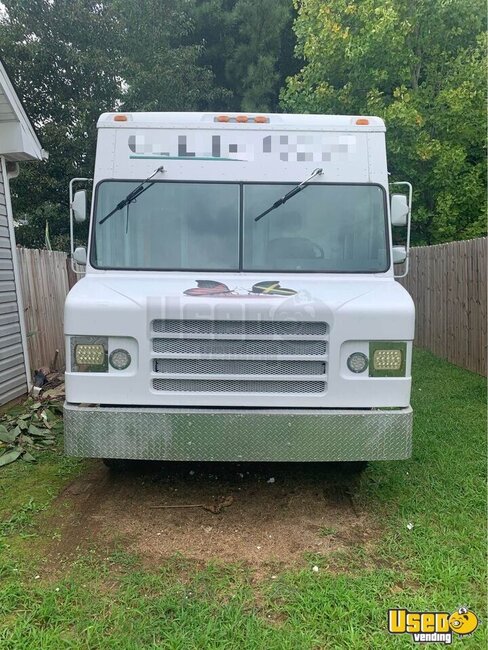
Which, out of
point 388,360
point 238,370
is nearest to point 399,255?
point 388,360

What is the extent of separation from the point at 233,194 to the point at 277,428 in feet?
6.72

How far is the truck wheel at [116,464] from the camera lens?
4828mm

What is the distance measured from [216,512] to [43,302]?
19.6ft

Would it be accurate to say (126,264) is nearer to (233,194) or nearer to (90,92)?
(233,194)

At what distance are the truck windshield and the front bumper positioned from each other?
130 cm

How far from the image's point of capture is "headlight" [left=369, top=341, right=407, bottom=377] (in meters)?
3.84

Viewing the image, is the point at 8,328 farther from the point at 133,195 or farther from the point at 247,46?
the point at 247,46

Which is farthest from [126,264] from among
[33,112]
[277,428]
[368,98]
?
[33,112]

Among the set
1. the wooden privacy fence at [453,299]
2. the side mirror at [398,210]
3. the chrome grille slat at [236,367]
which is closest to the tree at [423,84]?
the wooden privacy fence at [453,299]

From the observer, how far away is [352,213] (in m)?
4.62

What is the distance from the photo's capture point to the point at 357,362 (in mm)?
3857

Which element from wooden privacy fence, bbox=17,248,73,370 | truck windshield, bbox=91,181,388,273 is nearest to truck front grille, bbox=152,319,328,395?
truck windshield, bbox=91,181,388,273

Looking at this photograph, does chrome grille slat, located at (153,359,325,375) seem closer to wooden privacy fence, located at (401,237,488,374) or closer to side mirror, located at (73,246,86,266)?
side mirror, located at (73,246,86,266)

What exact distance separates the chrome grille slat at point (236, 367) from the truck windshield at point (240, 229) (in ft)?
3.15
